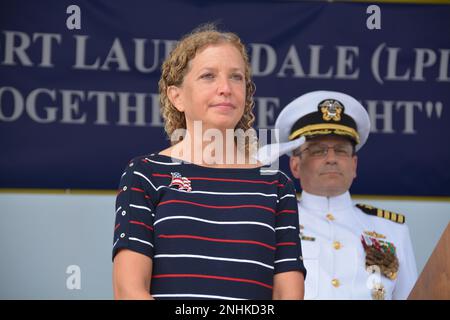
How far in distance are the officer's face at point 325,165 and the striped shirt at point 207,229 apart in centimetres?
213

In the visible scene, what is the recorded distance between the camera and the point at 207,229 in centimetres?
190

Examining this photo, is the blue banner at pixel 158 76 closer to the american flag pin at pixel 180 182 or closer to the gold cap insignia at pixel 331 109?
the gold cap insignia at pixel 331 109

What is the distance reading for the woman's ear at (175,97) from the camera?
2139 millimetres

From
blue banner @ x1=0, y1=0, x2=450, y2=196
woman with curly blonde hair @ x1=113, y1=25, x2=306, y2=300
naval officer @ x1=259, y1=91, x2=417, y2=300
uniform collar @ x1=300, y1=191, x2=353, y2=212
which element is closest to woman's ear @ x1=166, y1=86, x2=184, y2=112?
woman with curly blonde hair @ x1=113, y1=25, x2=306, y2=300

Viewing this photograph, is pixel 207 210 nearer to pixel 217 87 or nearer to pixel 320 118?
pixel 217 87

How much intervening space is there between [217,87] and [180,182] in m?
0.23

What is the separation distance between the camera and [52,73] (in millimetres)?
4117

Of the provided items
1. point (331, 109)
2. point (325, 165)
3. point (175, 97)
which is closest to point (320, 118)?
point (331, 109)

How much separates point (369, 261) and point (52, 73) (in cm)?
164

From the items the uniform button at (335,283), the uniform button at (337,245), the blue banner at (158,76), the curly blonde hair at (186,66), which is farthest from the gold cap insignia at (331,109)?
the curly blonde hair at (186,66)

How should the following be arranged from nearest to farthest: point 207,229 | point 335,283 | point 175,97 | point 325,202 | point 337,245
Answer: point 207,229 → point 175,97 → point 335,283 → point 337,245 → point 325,202
